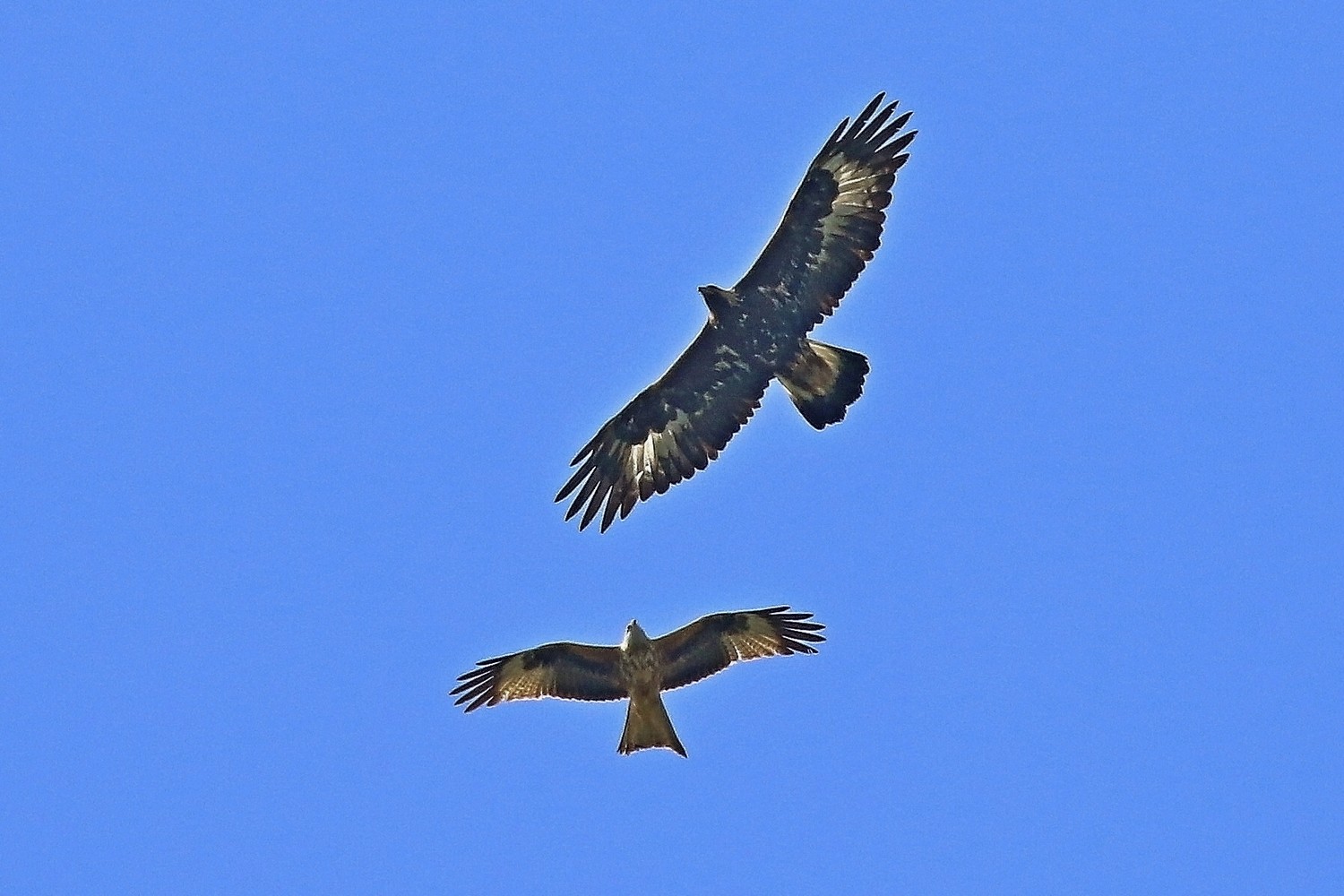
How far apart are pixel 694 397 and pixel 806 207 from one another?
2257 millimetres

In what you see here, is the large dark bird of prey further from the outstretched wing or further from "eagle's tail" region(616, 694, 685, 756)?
"eagle's tail" region(616, 694, 685, 756)

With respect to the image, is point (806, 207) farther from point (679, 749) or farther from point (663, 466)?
point (679, 749)

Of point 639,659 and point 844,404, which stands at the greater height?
point 844,404

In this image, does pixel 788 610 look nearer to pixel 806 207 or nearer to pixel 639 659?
pixel 639 659

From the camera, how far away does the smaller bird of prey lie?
13.8m

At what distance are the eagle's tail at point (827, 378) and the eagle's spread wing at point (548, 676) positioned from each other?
10.3ft

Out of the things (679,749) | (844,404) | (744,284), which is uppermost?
(744,284)

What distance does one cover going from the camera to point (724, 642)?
45.8ft

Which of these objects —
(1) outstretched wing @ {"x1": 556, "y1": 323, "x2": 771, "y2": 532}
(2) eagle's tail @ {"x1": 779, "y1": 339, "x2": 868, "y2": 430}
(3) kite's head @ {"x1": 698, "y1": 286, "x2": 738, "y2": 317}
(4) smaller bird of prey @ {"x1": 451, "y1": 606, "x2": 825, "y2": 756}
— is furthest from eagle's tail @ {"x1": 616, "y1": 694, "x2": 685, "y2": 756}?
(3) kite's head @ {"x1": 698, "y1": 286, "x2": 738, "y2": 317}

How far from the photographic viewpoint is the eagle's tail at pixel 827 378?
14.5 m

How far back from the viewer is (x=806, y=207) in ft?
45.8

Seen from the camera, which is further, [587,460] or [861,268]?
[587,460]


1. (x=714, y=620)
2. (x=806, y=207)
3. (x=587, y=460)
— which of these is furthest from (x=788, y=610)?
(x=806, y=207)

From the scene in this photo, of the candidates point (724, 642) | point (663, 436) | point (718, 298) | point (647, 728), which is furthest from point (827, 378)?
point (647, 728)
